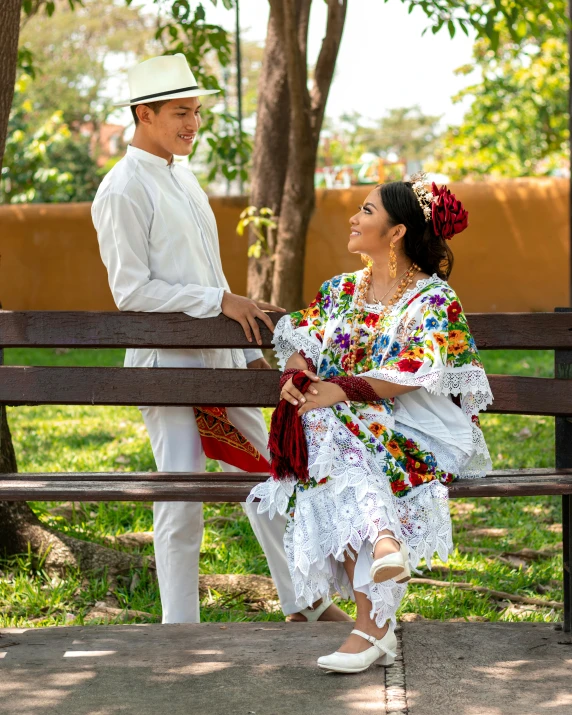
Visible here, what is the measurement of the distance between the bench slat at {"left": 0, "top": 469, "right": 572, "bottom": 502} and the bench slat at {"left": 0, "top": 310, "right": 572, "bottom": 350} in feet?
1.47

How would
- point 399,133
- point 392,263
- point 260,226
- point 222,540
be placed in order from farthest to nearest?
point 399,133 < point 260,226 < point 222,540 < point 392,263

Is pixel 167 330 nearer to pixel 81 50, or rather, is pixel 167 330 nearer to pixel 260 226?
pixel 260 226

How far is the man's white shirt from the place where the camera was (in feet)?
11.8

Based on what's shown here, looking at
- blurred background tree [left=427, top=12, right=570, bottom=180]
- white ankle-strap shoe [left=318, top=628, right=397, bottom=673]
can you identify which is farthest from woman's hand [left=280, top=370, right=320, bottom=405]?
blurred background tree [left=427, top=12, right=570, bottom=180]

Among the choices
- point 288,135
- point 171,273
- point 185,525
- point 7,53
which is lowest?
point 185,525

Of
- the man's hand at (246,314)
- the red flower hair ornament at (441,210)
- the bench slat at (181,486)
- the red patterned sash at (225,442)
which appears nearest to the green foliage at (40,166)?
the red patterned sash at (225,442)

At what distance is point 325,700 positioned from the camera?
2947 millimetres

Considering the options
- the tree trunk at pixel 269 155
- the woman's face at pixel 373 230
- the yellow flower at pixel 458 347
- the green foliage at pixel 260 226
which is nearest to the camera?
the yellow flower at pixel 458 347

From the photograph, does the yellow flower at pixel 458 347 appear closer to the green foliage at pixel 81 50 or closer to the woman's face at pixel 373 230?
the woman's face at pixel 373 230

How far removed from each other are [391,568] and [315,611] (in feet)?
2.93

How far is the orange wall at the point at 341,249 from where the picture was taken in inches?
513

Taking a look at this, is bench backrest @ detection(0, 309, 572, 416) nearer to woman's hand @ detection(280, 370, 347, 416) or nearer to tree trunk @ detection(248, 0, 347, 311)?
woman's hand @ detection(280, 370, 347, 416)

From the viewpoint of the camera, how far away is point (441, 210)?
3346 millimetres

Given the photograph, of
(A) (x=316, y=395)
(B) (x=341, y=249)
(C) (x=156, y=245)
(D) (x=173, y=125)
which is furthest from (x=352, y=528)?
(B) (x=341, y=249)
